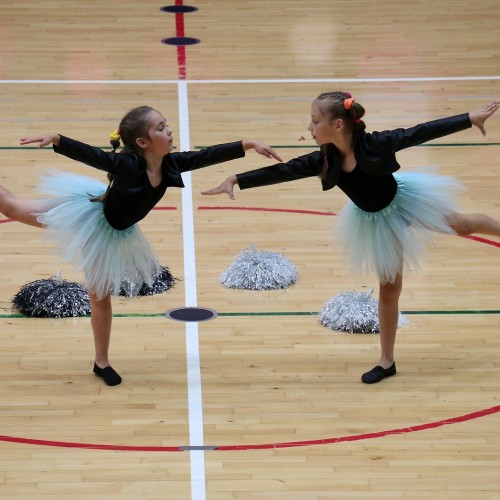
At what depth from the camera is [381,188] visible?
17.8ft

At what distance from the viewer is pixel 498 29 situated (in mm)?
11539

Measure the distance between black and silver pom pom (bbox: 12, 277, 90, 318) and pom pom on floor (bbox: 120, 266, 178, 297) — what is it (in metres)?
0.31

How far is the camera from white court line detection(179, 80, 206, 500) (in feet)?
16.0

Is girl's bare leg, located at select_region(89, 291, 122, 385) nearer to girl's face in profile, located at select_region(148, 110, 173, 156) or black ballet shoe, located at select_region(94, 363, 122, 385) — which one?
black ballet shoe, located at select_region(94, 363, 122, 385)

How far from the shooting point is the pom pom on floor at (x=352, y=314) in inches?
243

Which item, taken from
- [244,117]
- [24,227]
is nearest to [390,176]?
[24,227]

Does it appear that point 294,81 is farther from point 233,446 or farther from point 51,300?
point 233,446

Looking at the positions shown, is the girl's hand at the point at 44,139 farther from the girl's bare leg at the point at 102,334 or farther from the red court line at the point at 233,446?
the red court line at the point at 233,446

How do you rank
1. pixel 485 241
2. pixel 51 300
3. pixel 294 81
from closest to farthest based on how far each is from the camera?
pixel 51 300 → pixel 485 241 → pixel 294 81

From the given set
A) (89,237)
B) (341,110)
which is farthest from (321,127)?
(89,237)

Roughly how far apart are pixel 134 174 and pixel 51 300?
1293 millimetres

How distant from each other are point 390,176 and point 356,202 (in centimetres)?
19

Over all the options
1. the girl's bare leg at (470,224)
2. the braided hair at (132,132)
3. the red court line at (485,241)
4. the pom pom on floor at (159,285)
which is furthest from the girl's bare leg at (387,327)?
the red court line at (485,241)

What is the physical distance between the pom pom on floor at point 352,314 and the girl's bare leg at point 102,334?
118 cm
